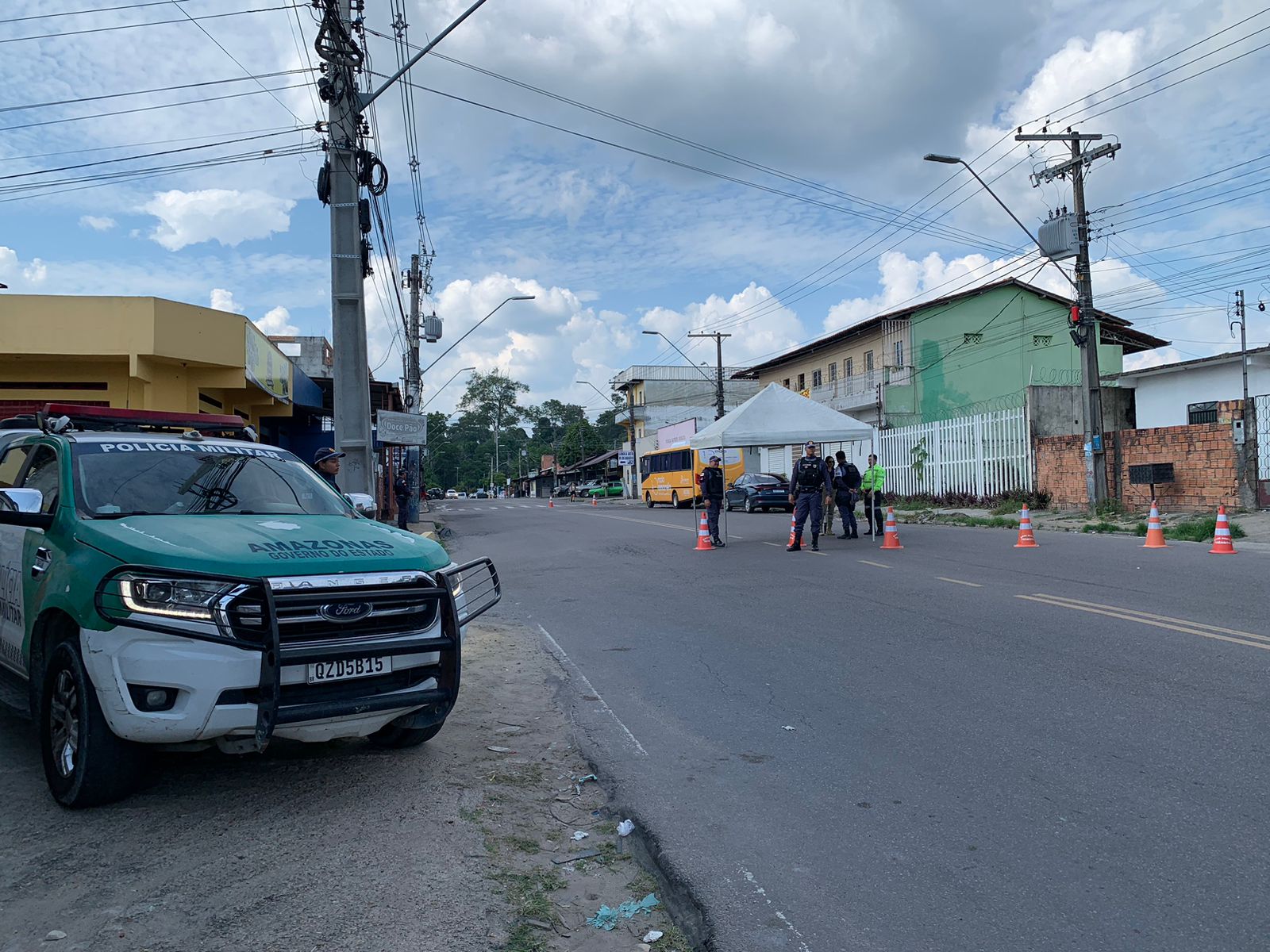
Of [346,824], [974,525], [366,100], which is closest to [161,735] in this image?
[346,824]

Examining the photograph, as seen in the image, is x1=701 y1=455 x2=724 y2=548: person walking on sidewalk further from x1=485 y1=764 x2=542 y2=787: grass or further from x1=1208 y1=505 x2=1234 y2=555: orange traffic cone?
x1=485 y1=764 x2=542 y2=787: grass

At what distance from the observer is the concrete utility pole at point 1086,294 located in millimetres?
21016

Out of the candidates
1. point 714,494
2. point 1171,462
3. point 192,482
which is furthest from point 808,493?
point 192,482

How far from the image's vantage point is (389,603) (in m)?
4.46

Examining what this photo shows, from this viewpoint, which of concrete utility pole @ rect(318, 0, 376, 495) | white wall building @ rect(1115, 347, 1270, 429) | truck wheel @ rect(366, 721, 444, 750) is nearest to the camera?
truck wheel @ rect(366, 721, 444, 750)

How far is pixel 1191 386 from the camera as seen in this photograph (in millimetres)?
29766

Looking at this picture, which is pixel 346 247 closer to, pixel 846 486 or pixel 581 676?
pixel 581 676

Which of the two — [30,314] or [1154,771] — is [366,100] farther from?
[1154,771]

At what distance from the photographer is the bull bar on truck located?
4.00m

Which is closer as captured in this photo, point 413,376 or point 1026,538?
point 1026,538

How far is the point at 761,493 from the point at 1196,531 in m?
16.5

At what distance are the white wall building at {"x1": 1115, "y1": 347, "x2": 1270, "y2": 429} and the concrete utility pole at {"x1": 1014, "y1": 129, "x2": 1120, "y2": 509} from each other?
8076 mm

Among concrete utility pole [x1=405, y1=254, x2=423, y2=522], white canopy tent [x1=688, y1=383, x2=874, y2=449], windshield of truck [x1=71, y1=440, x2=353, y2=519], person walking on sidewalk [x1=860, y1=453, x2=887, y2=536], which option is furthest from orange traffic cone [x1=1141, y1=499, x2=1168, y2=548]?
concrete utility pole [x1=405, y1=254, x2=423, y2=522]

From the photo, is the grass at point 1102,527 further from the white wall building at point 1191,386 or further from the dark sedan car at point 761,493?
the dark sedan car at point 761,493
